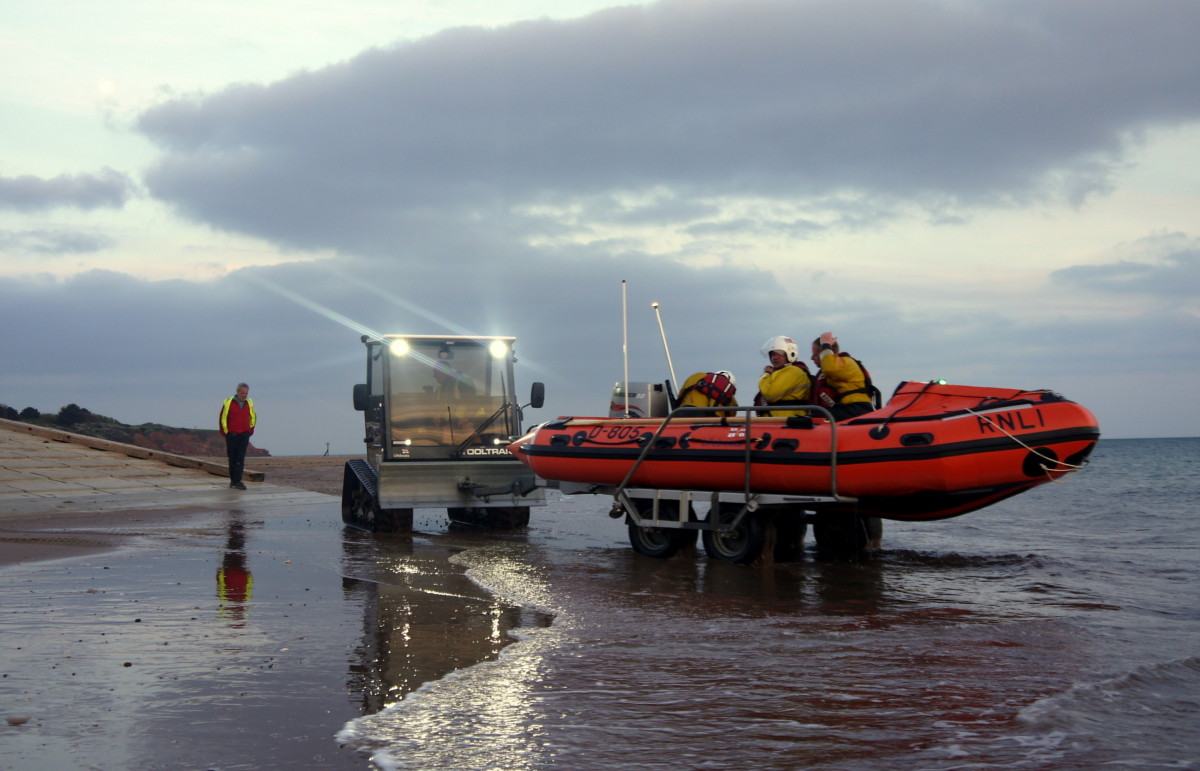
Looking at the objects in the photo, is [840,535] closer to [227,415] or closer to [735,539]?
[735,539]

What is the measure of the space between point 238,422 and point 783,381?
1136 cm

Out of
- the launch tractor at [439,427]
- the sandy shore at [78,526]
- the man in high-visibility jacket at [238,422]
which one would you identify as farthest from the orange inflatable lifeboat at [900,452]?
the man in high-visibility jacket at [238,422]

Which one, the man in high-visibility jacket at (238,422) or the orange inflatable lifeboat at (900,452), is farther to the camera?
the man in high-visibility jacket at (238,422)

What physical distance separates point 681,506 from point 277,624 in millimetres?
4691

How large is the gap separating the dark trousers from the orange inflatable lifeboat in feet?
33.5

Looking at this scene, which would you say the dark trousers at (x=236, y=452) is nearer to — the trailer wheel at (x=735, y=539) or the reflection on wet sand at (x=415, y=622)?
the reflection on wet sand at (x=415, y=622)

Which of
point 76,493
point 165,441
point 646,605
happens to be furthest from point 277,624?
point 165,441

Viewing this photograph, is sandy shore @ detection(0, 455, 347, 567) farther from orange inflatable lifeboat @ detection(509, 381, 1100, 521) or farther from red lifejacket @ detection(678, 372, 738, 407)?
red lifejacket @ detection(678, 372, 738, 407)

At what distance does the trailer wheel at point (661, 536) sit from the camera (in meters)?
10.7

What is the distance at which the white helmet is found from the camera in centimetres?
1029

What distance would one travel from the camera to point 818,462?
30.4 ft

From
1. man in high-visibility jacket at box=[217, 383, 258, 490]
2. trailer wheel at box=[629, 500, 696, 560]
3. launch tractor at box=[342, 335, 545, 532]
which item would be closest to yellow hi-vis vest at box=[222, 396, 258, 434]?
man in high-visibility jacket at box=[217, 383, 258, 490]

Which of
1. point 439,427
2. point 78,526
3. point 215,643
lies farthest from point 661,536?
point 78,526

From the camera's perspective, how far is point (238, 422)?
18.2 m
